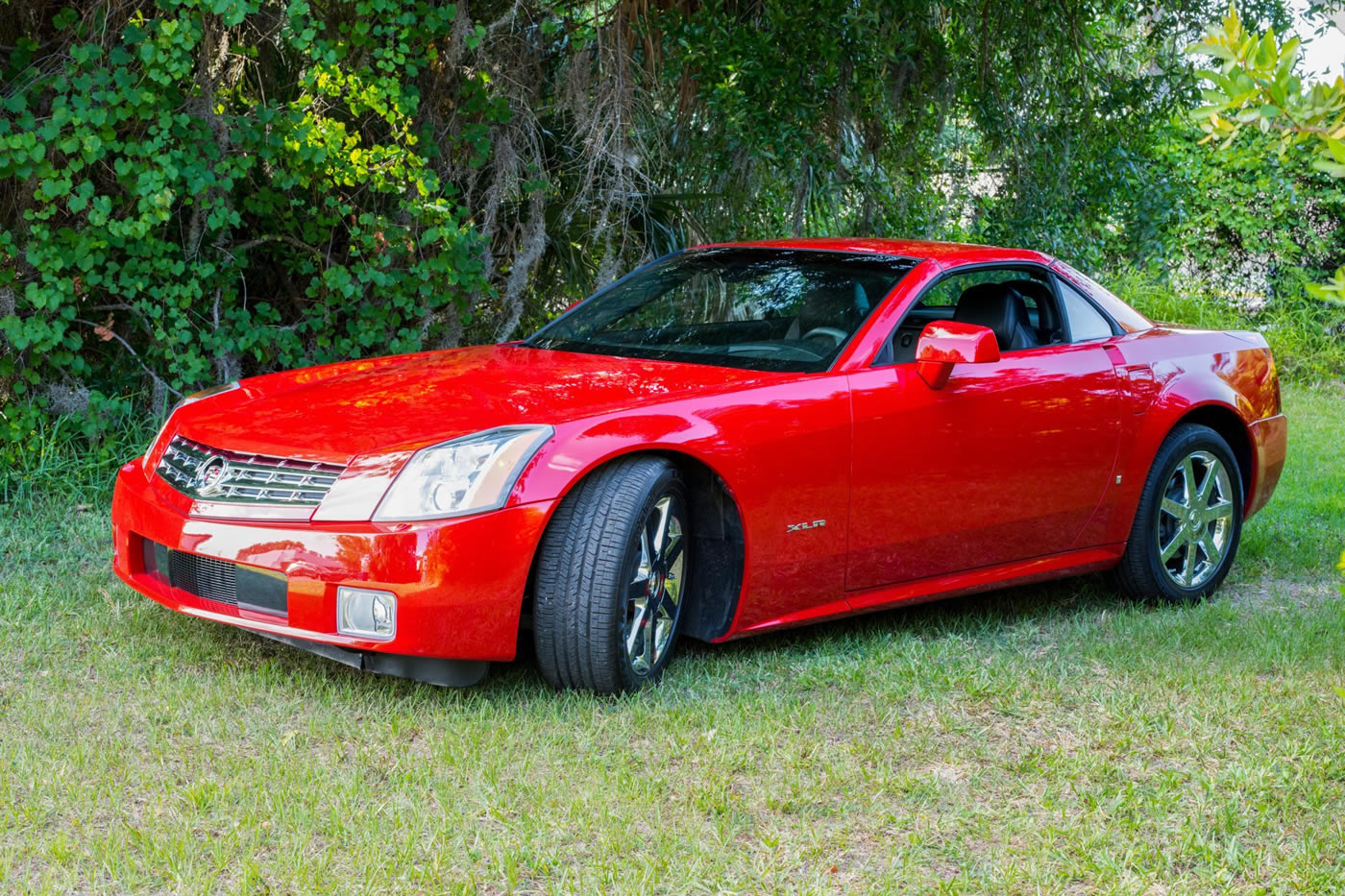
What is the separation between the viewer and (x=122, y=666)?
438cm

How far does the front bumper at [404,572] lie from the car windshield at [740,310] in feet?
4.00

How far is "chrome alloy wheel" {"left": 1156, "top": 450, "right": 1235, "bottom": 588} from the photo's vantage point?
577cm

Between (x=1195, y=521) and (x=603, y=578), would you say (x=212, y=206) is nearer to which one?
(x=603, y=578)

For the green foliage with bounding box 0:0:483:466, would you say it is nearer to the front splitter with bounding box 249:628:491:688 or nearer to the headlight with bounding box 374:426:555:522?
the headlight with bounding box 374:426:555:522

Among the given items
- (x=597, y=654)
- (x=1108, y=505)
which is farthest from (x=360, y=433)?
(x=1108, y=505)

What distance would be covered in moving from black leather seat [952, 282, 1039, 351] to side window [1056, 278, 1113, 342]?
0.19 metres

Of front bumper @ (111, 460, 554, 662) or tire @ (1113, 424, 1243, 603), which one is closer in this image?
front bumper @ (111, 460, 554, 662)

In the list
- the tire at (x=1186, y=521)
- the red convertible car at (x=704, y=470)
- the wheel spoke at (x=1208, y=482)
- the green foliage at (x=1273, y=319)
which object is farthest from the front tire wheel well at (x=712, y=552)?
the green foliage at (x=1273, y=319)

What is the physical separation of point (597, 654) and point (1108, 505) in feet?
7.69

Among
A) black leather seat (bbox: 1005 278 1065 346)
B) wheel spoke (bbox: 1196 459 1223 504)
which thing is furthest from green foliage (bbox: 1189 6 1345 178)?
wheel spoke (bbox: 1196 459 1223 504)

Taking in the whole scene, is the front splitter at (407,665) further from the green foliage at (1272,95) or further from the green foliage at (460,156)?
the green foliage at (460,156)

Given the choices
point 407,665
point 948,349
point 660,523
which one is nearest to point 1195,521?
point 948,349

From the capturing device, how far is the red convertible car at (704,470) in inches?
155

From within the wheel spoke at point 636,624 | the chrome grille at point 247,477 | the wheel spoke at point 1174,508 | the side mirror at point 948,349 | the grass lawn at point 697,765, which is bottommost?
the grass lawn at point 697,765
